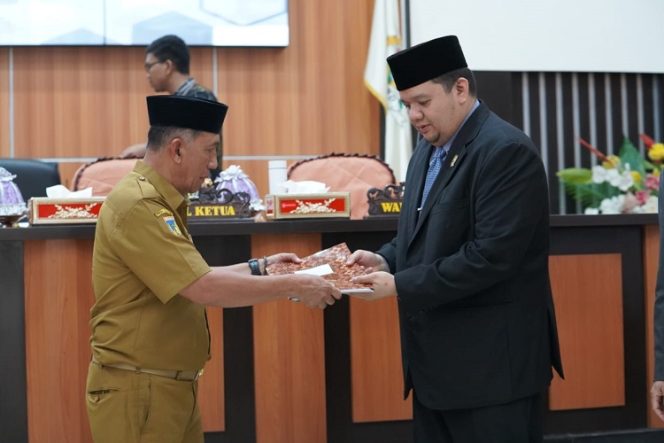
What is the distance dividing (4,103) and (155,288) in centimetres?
414

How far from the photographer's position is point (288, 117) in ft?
19.4

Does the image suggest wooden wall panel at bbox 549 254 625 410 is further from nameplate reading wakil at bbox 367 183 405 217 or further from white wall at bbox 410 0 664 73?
white wall at bbox 410 0 664 73

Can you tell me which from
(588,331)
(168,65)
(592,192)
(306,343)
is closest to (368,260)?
(306,343)

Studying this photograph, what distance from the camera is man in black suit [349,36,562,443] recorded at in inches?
81.2

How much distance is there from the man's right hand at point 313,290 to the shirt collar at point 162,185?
37 cm

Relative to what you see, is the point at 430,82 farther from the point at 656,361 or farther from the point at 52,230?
the point at 52,230

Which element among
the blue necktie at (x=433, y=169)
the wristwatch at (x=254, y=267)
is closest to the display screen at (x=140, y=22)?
the wristwatch at (x=254, y=267)

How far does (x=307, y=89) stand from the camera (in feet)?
19.4

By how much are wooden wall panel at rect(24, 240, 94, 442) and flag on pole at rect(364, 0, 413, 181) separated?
335 cm

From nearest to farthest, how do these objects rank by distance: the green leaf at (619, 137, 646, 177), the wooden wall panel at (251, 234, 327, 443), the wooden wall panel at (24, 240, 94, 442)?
the wooden wall panel at (24, 240, 94, 442), the wooden wall panel at (251, 234, 327, 443), the green leaf at (619, 137, 646, 177)

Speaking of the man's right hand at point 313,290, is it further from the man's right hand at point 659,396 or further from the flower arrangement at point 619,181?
the flower arrangement at point 619,181

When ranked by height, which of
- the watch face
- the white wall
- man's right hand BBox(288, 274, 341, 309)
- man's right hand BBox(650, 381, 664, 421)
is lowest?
man's right hand BBox(650, 381, 664, 421)

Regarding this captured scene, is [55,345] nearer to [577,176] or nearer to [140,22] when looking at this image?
[140,22]

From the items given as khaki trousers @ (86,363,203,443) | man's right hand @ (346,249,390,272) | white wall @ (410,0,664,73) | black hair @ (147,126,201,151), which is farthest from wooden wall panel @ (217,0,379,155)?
khaki trousers @ (86,363,203,443)
